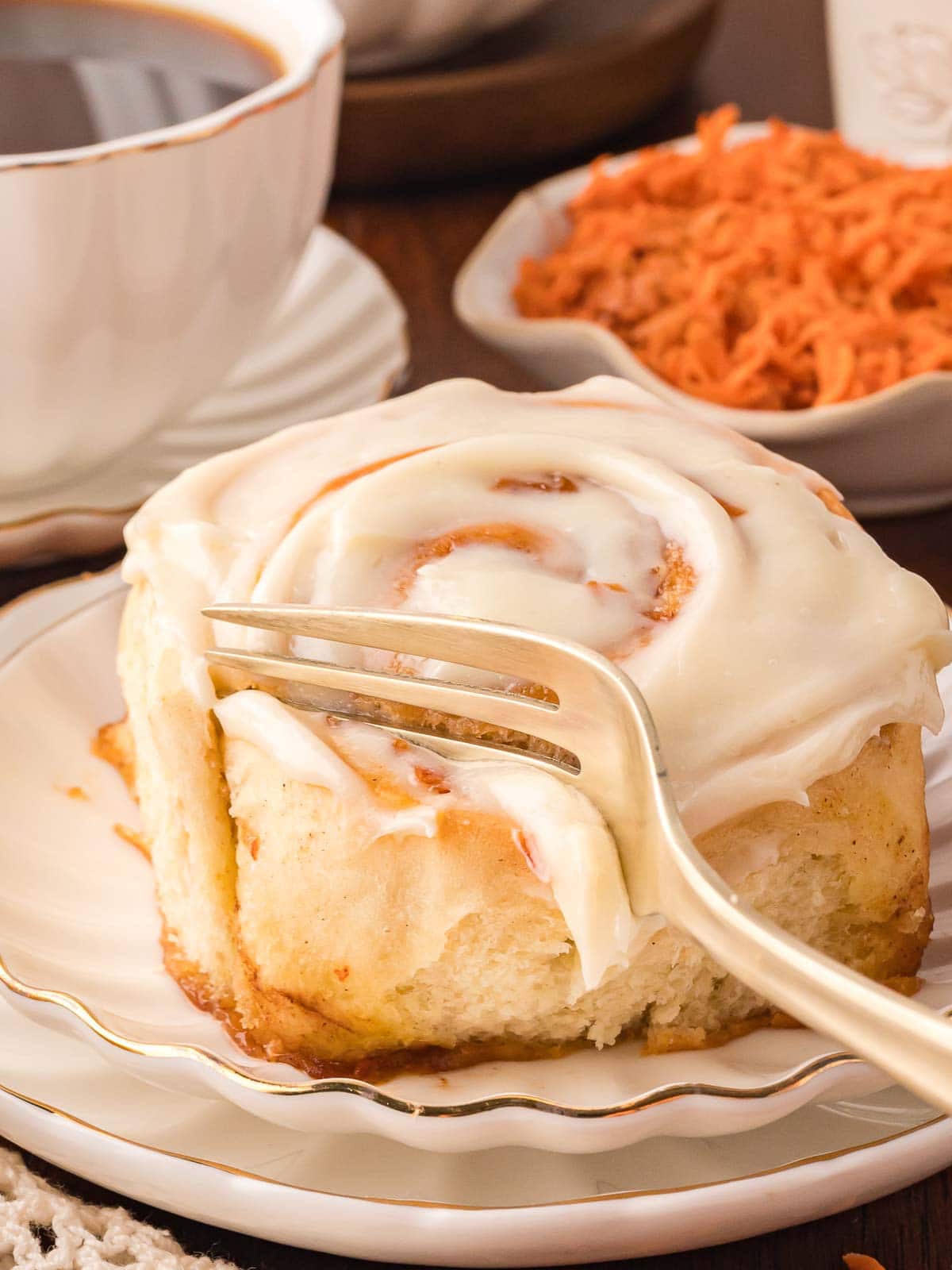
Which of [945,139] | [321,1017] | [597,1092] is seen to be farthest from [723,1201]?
[945,139]

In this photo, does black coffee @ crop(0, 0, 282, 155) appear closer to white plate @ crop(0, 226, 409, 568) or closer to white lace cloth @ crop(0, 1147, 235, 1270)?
white plate @ crop(0, 226, 409, 568)

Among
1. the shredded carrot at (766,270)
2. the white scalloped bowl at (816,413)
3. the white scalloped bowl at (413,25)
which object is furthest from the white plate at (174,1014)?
the white scalloped bowl at (413,25)

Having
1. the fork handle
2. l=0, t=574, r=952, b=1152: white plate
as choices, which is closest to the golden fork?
the fork handle

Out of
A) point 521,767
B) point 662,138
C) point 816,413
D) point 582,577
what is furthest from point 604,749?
point 662,138

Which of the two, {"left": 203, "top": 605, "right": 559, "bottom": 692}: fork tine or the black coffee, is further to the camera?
the black coffee

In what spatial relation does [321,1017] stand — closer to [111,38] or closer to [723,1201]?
[723,1201]

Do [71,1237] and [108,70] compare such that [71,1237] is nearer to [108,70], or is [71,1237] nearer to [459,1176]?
[459,1176]
